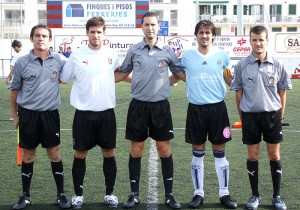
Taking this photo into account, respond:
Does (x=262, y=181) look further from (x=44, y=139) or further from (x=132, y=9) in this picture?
(x=132, y=9)

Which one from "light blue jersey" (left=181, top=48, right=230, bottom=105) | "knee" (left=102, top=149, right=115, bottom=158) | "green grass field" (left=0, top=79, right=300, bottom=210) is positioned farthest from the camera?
"green grass field" (left=0, top=79, right=300, bottom=210)

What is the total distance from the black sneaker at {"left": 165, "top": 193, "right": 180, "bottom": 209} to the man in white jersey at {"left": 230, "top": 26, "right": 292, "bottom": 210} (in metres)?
0.73

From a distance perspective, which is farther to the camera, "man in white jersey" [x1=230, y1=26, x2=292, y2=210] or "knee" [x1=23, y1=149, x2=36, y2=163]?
"knee" [x1=23, y1=149, x2=36, y2=163]

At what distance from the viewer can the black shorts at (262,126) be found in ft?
20.5

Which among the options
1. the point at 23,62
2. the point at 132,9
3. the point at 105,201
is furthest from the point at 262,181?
the point at 132,9

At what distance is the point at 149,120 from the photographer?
21.0ft

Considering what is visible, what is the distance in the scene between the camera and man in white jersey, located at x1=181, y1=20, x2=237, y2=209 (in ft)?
20.6

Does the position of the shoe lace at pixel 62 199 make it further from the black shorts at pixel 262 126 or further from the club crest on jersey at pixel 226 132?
the black shorts at pixel 262 126

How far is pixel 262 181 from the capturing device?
7402 millimetres

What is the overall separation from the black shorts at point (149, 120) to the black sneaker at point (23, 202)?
48.5 inches

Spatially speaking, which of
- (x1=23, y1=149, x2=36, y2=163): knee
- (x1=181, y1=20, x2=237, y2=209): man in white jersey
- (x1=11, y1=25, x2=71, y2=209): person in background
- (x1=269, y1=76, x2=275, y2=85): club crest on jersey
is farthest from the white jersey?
(x1=269, y1=76, x2=275, y2=85): club crest on jersey

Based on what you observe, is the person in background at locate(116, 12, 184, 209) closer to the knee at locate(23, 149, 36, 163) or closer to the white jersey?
the white jersey

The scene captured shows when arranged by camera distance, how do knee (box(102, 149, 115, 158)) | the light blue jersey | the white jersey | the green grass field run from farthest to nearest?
the green grass field → knee (box(102, 149, 115, 158)) → the light blue jersey → the white jersey

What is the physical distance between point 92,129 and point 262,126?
1.71 metres
